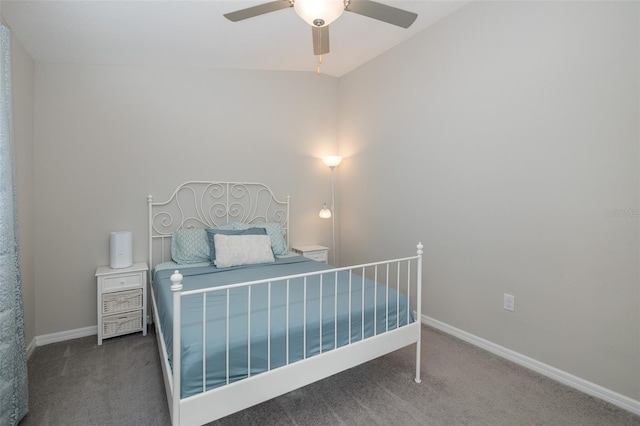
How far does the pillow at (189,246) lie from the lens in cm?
290

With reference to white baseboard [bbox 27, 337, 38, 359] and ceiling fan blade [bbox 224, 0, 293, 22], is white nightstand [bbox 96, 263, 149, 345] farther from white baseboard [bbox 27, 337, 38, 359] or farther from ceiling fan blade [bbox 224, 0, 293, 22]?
ceiling fan blade [bbox 224, 0, 293, 22]

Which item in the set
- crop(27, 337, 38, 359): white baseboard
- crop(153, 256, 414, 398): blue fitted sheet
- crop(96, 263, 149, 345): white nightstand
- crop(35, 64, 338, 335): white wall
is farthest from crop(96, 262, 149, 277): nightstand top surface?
crop(27, 337, 38, 359): white baseboard

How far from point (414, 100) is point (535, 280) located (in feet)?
6.22

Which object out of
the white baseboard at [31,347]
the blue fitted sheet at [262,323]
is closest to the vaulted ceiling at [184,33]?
the blue fitted sheet at [262,323]

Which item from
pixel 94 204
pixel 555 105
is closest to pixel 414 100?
pixel 555 105

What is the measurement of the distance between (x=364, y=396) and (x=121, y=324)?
2097 mm

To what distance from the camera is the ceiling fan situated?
149cm

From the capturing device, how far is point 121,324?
2.63 m

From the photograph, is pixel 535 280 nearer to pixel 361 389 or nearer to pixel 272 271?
pixel 361 389

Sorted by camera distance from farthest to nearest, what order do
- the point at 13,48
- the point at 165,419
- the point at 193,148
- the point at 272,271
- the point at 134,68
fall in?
the point at 193,148 < the point at 134,68 < the point at 272,271 < the point at 13,48 < the point at 165,419

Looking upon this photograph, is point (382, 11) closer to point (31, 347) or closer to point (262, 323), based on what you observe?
point (262, 323)

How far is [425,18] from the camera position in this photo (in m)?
2.74

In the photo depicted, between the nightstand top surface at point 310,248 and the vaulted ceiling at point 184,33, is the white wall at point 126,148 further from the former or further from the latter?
the nightstand top surface at point 310,248

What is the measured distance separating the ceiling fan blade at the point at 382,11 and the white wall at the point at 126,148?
200cm
